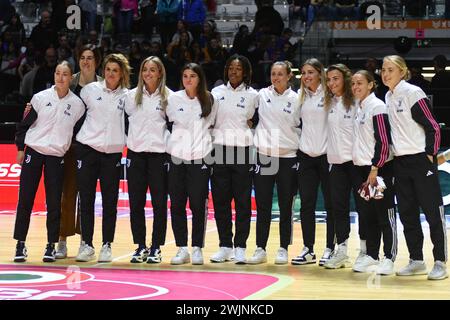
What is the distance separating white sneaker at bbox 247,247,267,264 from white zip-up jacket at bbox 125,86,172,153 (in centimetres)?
137

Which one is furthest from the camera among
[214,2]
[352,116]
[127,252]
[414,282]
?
[214,2]

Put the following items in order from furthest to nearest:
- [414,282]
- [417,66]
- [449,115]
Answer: [417,66] → [449,115] → [414,282]

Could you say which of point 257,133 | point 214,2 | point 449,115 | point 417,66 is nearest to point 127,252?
point 257,133

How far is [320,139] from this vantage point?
9258 mm

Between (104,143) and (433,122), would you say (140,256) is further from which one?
(433,122)

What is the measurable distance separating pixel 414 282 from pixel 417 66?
1085cm

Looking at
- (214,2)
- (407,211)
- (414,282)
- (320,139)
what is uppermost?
(214,2)

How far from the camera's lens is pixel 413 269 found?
343 inches

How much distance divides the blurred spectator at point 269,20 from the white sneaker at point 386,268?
10.6m

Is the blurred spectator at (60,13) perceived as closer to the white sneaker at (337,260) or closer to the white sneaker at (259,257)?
the white sneaker at (259,257)

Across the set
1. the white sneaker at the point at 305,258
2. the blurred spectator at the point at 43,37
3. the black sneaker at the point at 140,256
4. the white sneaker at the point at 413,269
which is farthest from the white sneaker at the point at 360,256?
the blurred spectator at the point at 43,37

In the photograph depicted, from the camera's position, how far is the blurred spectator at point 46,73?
1716 cm

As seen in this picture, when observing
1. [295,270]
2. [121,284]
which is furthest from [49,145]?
[295,270]

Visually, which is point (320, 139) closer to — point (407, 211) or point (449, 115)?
point (407, 211)
